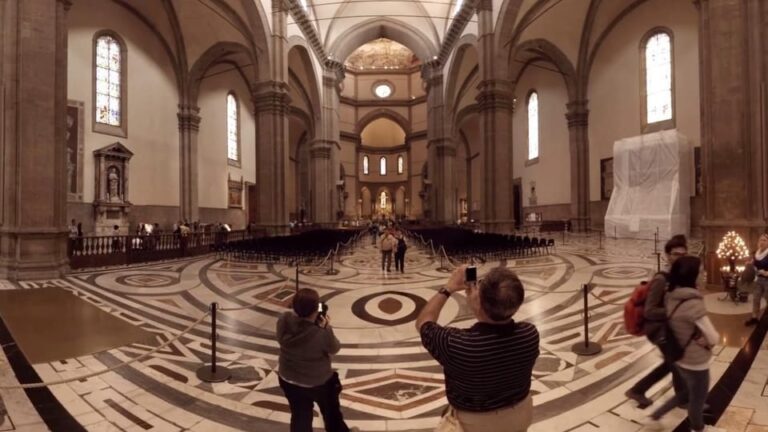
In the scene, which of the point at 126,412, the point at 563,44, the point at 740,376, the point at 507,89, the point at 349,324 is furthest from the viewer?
the point at 563,44

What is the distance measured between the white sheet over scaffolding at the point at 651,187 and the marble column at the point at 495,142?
653cm

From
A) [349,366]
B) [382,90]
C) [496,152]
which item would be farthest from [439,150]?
[349,366]

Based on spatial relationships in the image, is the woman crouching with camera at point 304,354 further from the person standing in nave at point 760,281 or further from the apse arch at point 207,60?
the apse arch at point 207,60

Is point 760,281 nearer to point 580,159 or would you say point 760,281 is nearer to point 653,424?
point 653,424

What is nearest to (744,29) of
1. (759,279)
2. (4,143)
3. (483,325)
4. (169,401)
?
(759,279)

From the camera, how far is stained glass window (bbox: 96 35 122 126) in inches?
705

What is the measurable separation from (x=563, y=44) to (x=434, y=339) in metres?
27.0

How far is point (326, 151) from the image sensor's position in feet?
104

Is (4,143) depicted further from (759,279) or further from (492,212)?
(492,212)

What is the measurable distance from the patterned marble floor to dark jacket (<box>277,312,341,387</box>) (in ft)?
2.83

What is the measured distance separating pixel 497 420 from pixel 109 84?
22.9m

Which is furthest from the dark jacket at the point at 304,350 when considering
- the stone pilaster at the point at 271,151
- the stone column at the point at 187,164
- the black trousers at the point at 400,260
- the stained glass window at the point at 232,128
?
the stained glass window at the point at 232,128

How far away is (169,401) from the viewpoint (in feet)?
11.2

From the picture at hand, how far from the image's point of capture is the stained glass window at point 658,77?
1952cm
